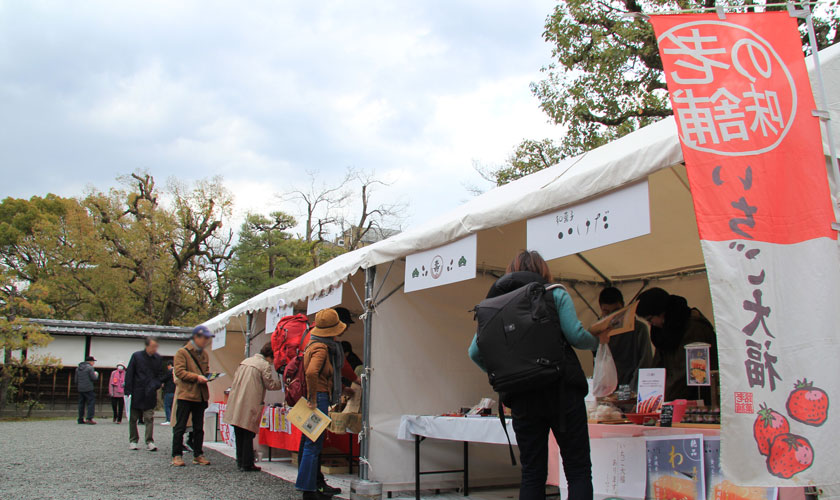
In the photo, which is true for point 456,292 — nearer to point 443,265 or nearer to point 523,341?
point 443,265

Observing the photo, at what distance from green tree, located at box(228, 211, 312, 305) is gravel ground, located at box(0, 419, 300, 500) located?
15501mm

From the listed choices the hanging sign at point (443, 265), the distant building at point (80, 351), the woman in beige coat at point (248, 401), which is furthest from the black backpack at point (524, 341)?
the distant building at point (80, 351)

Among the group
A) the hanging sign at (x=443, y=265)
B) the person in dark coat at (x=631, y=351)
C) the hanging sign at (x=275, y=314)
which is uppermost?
the hanging sign at (x=443, y=265)

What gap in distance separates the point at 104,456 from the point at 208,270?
2198 cm

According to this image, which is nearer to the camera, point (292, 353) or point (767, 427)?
point (767, 427)

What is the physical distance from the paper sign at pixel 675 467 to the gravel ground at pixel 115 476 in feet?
11.0

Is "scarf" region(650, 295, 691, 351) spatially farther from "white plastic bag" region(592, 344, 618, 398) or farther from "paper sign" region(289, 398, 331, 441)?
"paper sign" region(289, 398, 331, 441)

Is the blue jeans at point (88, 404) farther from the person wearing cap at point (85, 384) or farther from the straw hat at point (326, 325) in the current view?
the straw hat at point (326, 325)

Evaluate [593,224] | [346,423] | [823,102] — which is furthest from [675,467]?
[346,423]

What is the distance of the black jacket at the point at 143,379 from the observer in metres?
8.20

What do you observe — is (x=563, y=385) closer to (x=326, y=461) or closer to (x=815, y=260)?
(x=815, y=260)

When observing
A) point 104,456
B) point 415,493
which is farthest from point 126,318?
point 415,493

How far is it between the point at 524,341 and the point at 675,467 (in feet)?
3.70

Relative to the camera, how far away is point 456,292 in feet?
19.8
